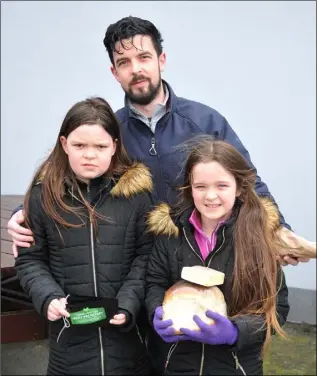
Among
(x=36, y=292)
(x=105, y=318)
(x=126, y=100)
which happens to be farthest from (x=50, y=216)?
(x=126, y=100)

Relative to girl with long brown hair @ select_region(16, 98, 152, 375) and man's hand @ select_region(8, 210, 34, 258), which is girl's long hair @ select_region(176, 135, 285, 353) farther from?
man's hand @ select_region(8, 210, 34, 258)

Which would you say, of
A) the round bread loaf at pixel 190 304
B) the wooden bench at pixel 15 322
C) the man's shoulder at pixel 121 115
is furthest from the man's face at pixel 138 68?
the wooden bench at pixel 15 322

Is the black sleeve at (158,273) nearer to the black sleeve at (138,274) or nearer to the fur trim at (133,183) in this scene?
the black sleeve at (138,274)

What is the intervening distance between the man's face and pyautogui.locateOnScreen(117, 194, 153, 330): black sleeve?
419 mm

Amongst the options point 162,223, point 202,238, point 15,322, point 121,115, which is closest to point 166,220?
point 162,223

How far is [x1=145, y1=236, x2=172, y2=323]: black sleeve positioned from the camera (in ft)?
6.05

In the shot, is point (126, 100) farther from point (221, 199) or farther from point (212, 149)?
point (221, 199)

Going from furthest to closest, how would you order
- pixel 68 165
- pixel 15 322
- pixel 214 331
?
1. pixel 15 322
2. pixel 68 165
3. pixel 214 331

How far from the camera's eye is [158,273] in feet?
6.11

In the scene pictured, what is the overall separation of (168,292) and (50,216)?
50cm

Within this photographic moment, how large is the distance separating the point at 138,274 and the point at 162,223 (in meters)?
0.19

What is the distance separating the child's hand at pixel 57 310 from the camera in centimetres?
175

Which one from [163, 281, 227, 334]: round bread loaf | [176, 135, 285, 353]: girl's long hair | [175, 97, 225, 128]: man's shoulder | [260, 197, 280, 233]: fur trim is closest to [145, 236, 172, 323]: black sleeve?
[163, 281, 227, 334]: round bread loaf

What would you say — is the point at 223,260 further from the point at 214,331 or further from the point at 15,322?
the point at 15,322
